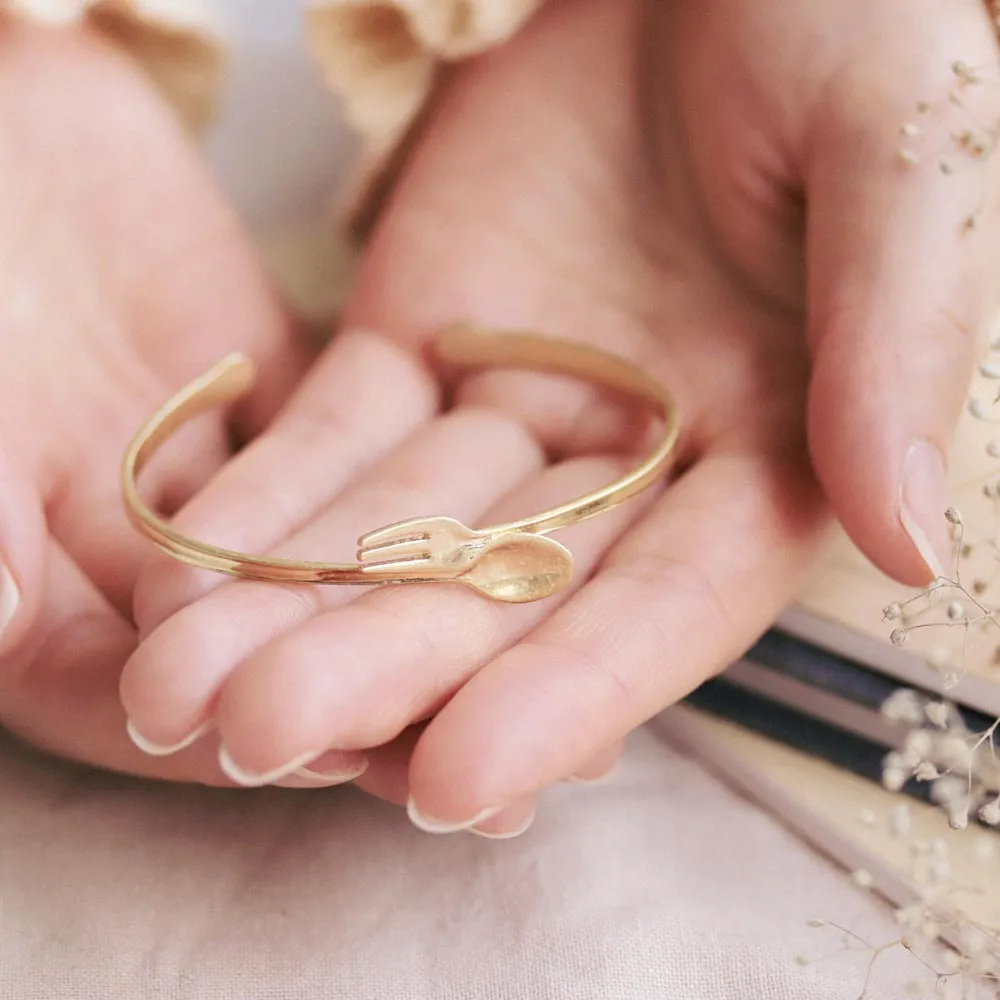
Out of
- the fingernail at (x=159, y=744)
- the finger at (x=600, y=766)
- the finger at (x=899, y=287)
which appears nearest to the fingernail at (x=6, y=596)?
the fingernail at (x=159, y=744)

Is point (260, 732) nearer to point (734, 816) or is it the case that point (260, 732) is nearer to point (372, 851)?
point (372, 851)

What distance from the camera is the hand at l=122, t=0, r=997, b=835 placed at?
0.59 metres

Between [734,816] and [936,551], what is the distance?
0.22 meters

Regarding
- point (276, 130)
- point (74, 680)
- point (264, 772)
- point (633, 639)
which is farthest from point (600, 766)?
point (276, 130)

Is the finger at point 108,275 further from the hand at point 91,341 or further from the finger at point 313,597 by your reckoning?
the finger at point 313,597

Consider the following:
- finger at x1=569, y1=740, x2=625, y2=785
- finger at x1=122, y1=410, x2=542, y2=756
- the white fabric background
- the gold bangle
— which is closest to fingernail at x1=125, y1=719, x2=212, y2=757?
finger at x1=122, y1=410, x2=542, y2=756

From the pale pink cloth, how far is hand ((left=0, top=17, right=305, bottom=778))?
6cm

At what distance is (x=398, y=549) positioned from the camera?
688 mm

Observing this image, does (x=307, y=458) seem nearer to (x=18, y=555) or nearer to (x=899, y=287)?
(x=18, y=555)

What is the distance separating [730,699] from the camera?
84 centimetres

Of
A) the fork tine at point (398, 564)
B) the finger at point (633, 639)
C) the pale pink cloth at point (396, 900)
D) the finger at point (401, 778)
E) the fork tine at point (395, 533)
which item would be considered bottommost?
the pale pink cloth at point (396, 900)

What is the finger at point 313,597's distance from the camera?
0.58 meters

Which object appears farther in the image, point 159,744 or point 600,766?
point 600,766

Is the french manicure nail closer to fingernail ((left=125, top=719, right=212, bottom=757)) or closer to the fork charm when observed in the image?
fingernail ((left=125, top=719, right=212, bottom=757))
